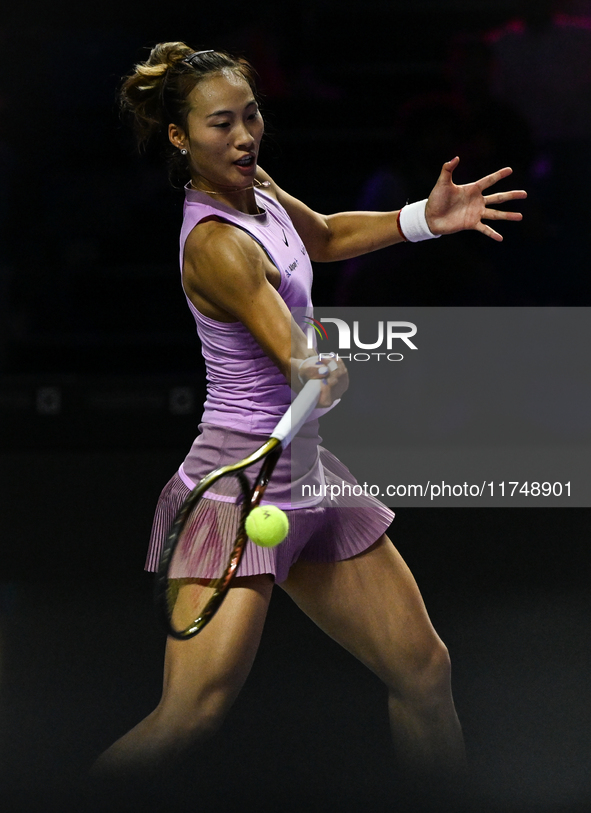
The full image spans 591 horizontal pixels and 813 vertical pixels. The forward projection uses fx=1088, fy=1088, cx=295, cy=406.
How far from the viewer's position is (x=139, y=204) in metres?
3.58

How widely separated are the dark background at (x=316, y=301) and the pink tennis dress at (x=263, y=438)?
46cm

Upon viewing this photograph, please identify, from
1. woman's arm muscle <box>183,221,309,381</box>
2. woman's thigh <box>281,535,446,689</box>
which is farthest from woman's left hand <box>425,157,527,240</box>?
woman's thigh <box>281,535,446,689</box>

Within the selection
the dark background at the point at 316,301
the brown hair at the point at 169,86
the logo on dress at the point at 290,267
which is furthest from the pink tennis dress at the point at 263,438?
the dark background at the point at 316,301

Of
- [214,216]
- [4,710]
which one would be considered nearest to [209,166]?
[214,216]

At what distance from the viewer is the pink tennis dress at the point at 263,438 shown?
4.68 feet

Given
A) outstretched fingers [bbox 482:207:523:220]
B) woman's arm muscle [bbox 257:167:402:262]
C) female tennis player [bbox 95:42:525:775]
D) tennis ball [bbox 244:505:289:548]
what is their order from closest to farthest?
tennis ball [bbox 244:505:289:548] → female tennis player [bbox 95:42:525:775] → outstretched fingers [bbox 482:207:523:220] → woman's arm muscle [bbox 257:167:402:262]

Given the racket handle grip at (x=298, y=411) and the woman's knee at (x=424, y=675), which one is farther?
the woman's knee at (x=424, y=675)

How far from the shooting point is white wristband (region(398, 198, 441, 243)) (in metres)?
1.68

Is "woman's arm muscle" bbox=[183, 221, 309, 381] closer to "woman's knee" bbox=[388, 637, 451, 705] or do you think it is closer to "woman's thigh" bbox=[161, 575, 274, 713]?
"woman's thigh" bbox=[161, 575, 274, 713]

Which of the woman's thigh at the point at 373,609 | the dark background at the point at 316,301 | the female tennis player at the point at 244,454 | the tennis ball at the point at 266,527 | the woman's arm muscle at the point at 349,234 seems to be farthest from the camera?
the dark background at the point at 316,301

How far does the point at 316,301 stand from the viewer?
141 inches

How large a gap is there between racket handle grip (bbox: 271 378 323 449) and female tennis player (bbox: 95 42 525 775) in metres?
0.02

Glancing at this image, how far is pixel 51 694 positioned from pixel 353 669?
23.9 inches

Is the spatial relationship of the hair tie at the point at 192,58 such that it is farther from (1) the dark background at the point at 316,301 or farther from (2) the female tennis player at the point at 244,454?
(1) the dark background at the point at 316,301
